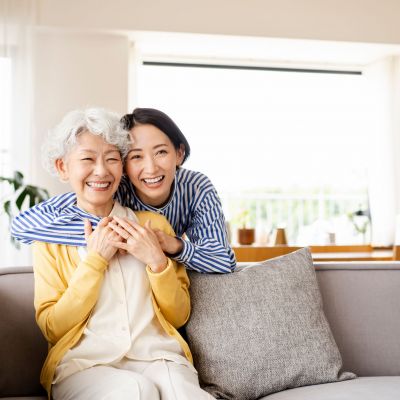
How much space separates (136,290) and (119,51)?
12.3 feet

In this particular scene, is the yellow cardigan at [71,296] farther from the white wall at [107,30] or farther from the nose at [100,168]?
the white wall at [107,30]

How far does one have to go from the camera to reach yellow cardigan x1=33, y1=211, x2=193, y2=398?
5.23 feet

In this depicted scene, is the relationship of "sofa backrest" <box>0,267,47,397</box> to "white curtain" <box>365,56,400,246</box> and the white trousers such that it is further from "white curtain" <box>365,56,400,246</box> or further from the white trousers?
"white curtain" <box>365,56,400,246</box>

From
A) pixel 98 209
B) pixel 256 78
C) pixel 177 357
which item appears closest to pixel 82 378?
pixel 177 357

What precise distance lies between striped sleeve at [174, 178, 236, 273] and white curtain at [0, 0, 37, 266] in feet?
10.4

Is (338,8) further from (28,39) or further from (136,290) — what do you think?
(136,290)

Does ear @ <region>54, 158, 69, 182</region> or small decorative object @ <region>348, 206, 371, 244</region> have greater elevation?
ear @ <region>54, 158, 69, 182</region>

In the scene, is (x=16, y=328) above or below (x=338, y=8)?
below

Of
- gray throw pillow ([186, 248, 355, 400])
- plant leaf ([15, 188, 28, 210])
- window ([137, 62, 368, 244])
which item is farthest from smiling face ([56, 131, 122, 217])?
window ([137, 62, 368, 244])

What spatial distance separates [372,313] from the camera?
1.97 meters

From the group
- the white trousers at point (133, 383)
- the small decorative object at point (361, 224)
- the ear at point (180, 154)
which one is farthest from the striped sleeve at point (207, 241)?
the small decorative object at point (361, 224)

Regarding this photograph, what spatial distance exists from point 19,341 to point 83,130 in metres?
0.61

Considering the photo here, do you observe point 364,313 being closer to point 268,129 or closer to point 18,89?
point 18,89

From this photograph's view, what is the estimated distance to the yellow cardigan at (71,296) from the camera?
5.23 feet
